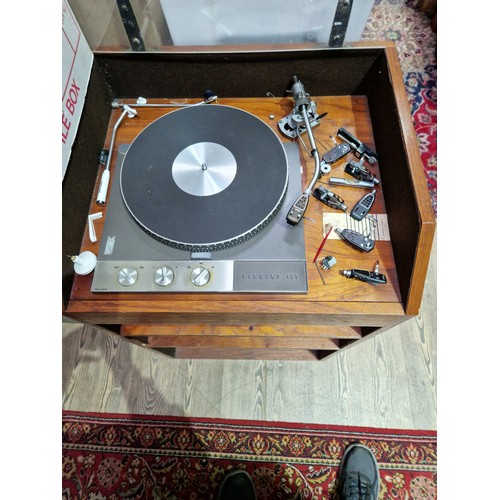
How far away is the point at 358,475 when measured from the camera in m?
1.36

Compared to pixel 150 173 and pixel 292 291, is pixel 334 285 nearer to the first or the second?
pixel 292 291

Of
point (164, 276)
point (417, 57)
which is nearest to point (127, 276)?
point (164, 276)

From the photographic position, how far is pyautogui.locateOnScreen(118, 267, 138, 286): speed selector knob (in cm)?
90

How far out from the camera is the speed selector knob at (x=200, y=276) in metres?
0.89

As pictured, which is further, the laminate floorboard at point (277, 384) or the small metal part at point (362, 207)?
the laminate floorboard at point (277, 384)

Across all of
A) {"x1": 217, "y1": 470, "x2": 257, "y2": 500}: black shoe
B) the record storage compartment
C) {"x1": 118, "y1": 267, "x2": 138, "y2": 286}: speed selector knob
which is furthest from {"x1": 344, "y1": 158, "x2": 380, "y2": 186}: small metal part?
{"x1": 217, "y1": 470, "x2": 257, "y2": 500}: black shoe

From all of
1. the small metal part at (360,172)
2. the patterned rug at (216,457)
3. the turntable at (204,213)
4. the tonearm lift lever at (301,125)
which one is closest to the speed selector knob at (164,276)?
the turntable at (204,213)

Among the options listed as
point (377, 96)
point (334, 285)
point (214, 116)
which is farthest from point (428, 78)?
point (334, 285)

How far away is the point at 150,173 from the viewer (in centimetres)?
98

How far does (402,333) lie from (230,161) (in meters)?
1.17

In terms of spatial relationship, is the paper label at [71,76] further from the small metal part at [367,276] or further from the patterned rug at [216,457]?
the patterned rug at [216,457]

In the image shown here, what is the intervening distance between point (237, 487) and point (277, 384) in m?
0.41

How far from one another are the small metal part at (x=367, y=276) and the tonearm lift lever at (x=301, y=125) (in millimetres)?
182

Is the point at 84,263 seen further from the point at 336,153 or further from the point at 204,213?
the point at 336,153
